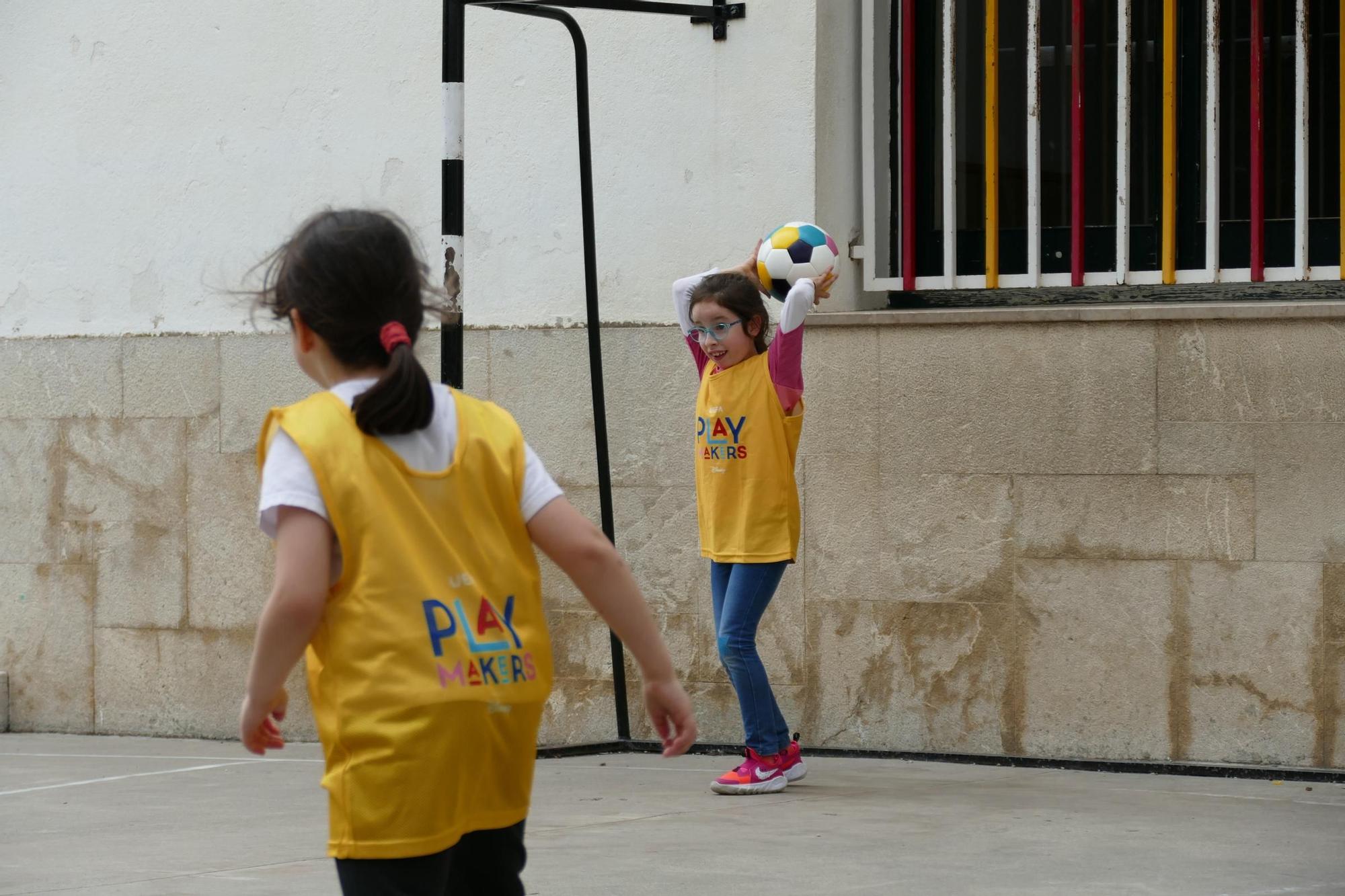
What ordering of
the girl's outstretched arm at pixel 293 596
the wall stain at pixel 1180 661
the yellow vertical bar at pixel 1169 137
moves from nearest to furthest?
1. the girl's outstretched arm at pixel 293 596
2. the wall stain at pixel 1180 661
3. the yellow vertical bar at pixel 1169 137

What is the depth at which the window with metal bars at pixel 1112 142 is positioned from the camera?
721 centimetres

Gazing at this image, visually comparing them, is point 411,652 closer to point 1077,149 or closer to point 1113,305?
point 1113,305

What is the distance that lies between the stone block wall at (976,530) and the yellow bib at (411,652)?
4640 mm

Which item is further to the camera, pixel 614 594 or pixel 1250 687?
pixel 1250 687

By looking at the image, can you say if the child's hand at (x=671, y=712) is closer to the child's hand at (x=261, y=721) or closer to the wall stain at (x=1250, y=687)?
the child's hand at (x=261, y=721)

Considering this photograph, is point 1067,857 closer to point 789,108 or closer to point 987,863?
point 987,863

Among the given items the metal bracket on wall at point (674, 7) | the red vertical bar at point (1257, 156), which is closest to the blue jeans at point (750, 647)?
the red vertical bar at point (1257, 156)

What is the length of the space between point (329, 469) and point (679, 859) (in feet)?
9.38

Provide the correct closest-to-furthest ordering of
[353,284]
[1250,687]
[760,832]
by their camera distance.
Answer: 1. [353,284]
2. [760,832]
3. [1250,687]

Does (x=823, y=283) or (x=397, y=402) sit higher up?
(x=823, y=283)

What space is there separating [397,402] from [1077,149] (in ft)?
17.4

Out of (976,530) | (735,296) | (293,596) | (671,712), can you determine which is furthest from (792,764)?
(293,596)

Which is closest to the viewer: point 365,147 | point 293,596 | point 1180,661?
point 293,596

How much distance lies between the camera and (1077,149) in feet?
24.7
